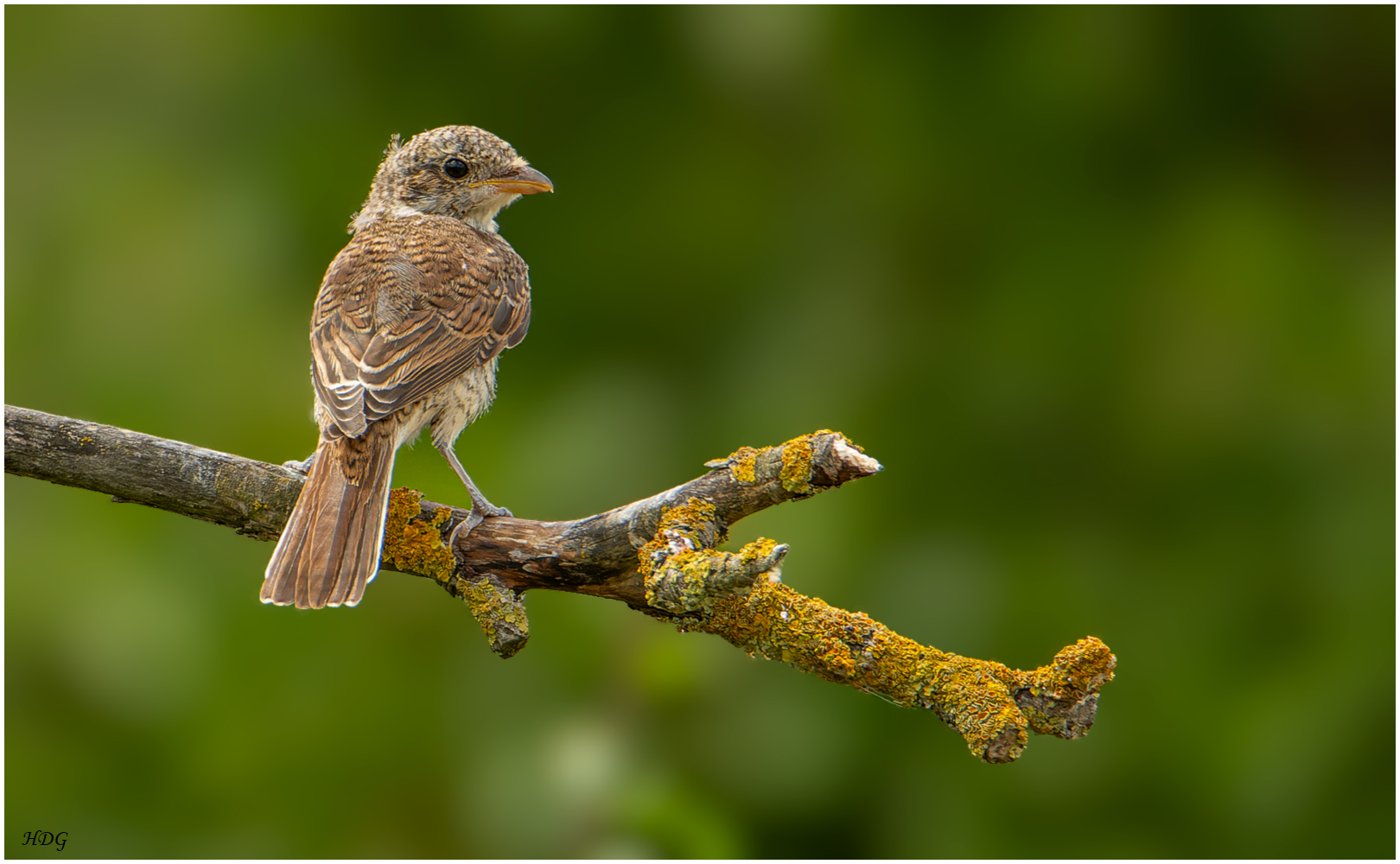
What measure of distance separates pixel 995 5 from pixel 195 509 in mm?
2965

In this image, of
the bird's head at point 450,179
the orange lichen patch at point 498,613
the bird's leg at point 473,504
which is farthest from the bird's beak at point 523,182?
the orange lichen patch at point 498,613

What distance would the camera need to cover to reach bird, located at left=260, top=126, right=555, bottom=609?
112 inches

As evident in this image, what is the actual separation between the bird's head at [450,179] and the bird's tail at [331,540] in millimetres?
1435

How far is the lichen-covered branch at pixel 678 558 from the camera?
2.15 m

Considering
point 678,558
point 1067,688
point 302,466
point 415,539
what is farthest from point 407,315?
point 1067,688

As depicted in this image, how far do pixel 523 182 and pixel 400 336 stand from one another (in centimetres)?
84

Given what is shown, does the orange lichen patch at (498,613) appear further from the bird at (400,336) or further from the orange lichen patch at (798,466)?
the orange lichen patch at (798,466)

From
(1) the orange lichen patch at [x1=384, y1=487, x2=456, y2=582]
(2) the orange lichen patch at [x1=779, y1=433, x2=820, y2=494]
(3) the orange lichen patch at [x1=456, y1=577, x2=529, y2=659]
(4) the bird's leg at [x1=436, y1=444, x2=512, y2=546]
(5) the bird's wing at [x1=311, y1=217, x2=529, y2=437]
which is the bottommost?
(3) the orange lichen patch at [x1=456, y1=577, x2=529, y2=659]

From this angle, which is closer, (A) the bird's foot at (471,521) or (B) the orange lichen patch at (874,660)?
(B) the orange lichen patch at (874,660)

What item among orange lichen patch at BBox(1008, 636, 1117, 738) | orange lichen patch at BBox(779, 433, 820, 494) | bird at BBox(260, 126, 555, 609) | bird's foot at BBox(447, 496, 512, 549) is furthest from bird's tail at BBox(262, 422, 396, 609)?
orange lichen patch at BBox(1008, 636, 1117, 738)

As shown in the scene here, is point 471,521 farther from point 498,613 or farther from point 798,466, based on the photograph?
point 798,466

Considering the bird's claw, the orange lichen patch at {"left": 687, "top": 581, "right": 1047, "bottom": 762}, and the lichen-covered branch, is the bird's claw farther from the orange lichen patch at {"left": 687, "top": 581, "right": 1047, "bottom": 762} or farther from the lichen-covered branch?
the orange lichen patch at {"left": 687, "top": 581, "right": 1047, "bottom": 762}

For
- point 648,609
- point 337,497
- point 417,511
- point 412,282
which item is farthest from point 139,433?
point 648,609

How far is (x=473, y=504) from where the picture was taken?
10.6ft
